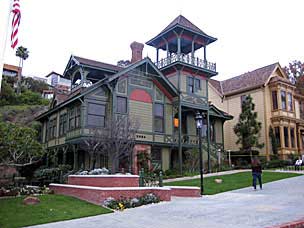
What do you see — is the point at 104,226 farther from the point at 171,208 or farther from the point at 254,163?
the point at 254,163

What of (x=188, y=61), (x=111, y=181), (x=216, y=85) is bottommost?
(x=111, y=181)

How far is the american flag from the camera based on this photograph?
8.05 m

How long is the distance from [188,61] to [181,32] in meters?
2.50

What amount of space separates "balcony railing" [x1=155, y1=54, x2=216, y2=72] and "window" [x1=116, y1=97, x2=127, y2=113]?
19.6 feet

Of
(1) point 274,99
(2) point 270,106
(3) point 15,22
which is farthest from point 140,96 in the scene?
(3) point 15,22

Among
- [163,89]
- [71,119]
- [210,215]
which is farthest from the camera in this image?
[163,89]

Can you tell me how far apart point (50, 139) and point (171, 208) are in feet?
68.3

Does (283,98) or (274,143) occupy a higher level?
(283,98)

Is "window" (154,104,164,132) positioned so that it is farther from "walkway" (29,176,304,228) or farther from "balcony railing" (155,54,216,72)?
"walkway" (29,176,304,228)

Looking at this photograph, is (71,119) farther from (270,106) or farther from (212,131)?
(270,106)

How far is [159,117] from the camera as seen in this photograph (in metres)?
27.7

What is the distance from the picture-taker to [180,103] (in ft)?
92.3

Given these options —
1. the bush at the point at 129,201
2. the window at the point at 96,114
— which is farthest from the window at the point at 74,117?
the bush at the point at 129,201

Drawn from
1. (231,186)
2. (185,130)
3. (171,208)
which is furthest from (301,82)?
(171,208)
